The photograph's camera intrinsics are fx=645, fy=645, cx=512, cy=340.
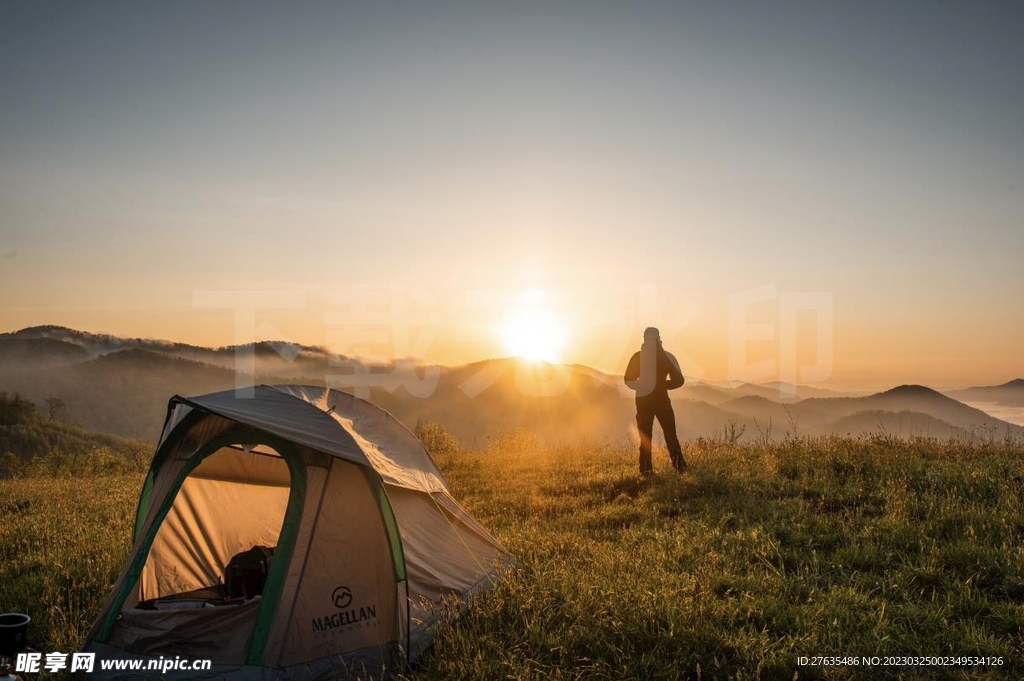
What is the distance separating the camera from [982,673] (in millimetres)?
4789

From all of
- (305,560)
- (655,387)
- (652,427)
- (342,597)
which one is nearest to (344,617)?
(342,597)

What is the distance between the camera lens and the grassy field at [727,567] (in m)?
5.18

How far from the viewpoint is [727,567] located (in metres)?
6.96

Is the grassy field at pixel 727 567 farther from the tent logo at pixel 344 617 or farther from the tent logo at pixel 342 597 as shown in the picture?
the tent logo at pixel 342 597

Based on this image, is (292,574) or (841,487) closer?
(292,574)

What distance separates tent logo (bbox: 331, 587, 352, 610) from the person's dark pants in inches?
274

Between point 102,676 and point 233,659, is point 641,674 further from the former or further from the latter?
point 102,676

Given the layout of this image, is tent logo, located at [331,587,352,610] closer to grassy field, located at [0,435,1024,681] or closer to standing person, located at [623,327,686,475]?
grassy field, located at [0,435,1024,681]

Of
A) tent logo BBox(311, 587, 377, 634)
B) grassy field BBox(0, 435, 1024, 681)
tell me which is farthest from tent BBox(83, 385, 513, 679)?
grassy field BBox(0, 435, 1024, 681)

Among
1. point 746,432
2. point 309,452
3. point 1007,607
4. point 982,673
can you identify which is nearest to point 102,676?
point 309,452

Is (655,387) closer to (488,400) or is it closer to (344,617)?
(344,617)

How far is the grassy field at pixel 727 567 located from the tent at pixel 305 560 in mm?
495

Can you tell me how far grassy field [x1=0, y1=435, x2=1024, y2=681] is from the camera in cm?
518

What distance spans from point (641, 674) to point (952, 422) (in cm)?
1160
